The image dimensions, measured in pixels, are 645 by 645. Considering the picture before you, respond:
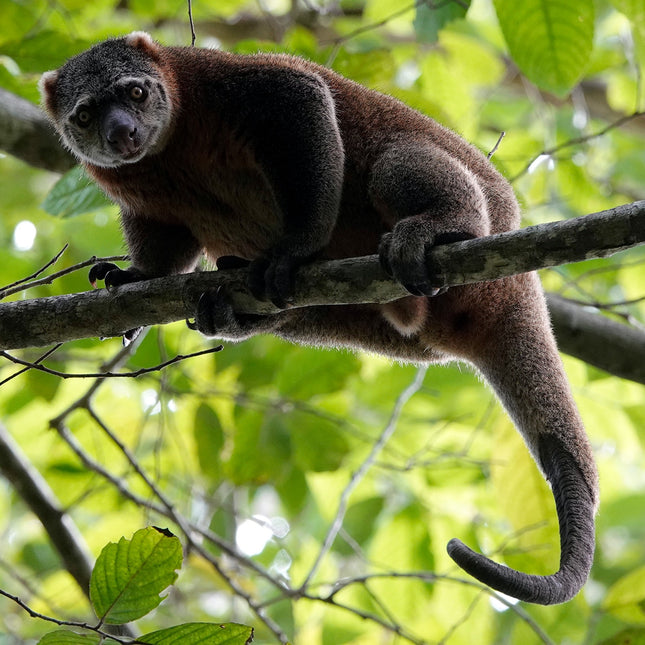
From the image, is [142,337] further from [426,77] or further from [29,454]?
[426,77]

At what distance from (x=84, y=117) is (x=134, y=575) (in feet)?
8.76

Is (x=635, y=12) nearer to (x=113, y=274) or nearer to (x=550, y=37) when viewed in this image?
(x=550, y=37)

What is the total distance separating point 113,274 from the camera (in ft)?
14.3

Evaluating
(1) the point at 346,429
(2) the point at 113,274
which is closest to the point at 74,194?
(2) the point at 113,274

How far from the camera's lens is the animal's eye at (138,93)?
438 cm

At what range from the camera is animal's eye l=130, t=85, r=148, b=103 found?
14.4ft

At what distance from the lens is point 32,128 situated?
5.48 meters

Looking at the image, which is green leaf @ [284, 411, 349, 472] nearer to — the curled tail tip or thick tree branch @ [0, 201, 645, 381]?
thick tree branch @ [0, 201, 645, 381]

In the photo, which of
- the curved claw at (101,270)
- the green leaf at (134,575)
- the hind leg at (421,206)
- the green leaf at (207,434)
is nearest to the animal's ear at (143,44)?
the curved claw at (101,270)

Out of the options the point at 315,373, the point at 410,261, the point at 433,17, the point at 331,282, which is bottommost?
the point at 315,373

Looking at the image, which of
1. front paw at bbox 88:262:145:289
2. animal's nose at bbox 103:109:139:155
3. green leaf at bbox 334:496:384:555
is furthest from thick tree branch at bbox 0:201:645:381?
green leaf at bbox 334:496:384:555

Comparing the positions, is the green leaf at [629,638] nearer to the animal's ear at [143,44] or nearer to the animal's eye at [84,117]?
the animal's eye at [84,117]

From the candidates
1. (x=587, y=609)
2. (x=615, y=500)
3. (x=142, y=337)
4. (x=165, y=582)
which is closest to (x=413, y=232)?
(x=165, y=582)

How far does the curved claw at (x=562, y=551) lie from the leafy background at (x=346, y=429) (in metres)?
0.86
